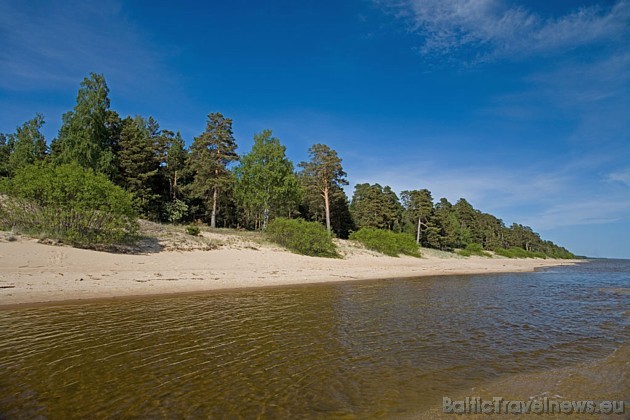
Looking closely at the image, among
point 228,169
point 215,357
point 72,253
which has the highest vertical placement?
point 228,169

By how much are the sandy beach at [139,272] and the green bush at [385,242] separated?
13966mm

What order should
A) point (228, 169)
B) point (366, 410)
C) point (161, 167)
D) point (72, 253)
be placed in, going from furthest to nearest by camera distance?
point (161, 167), point (228, 169), point (72, 253), point (366, 410)

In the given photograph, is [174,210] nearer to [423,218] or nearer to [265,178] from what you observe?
[265,178]

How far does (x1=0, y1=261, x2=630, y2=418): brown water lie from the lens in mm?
4242

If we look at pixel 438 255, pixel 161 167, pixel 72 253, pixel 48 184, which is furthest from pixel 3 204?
pixel 438 255

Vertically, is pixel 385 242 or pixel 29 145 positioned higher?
pixel 29 145

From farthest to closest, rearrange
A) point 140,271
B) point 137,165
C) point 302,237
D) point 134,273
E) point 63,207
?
1. point 137,165
2. point 302,237
3. point 63,207
4. point 140,271
5. point 134,273

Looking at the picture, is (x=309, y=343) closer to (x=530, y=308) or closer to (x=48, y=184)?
(x=530, y=308)

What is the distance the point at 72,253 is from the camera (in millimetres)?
15734

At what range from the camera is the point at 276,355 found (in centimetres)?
617

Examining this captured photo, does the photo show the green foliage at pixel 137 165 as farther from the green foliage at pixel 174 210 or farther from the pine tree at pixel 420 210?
the pine tree at pixel 420 210

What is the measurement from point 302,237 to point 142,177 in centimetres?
2495

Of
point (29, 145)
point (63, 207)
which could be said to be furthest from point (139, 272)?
point (29, 145)

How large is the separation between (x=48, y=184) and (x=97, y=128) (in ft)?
77.4
